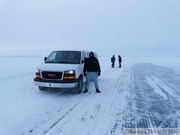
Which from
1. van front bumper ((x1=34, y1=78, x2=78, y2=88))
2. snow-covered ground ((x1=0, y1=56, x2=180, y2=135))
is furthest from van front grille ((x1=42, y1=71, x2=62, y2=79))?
snow-covered ground ((x1=0, y1=56, x2=180, y2=135))

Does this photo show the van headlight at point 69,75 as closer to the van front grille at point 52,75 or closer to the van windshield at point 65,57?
the van front grille at point 52,75

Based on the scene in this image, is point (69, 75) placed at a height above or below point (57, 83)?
above

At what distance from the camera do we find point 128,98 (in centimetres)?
765

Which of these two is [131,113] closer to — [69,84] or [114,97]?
[114,97]

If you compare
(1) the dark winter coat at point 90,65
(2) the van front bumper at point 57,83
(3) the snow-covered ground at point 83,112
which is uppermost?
(1) the dark winter coat at point 90,65

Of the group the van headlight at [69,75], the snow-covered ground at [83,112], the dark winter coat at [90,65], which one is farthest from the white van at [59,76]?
the snow-covered ground at [83,112]

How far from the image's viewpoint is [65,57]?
353 inches

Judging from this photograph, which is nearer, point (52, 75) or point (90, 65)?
point (52, 75)

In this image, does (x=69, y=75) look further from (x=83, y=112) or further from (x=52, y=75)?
(x=83, y=112)

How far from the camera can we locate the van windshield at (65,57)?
28.7 feet

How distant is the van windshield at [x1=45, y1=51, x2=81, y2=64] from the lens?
345 inches

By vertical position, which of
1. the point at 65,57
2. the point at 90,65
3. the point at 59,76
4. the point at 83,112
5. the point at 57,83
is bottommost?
the point at 83,112

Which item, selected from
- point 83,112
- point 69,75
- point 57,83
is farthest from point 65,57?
point 83,112

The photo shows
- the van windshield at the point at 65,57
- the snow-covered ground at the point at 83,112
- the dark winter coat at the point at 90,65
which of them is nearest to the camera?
the snow-covered ground at the point at 83,112
